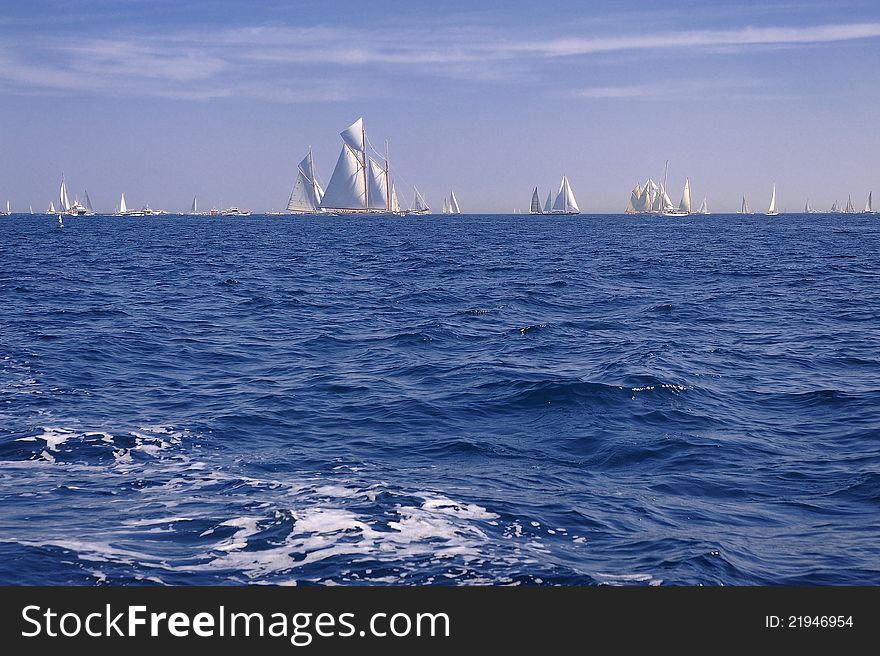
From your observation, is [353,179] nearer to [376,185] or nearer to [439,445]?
[376,185]

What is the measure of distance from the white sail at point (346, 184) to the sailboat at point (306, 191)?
8.60 meters

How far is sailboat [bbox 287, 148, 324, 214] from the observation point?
7581 inches

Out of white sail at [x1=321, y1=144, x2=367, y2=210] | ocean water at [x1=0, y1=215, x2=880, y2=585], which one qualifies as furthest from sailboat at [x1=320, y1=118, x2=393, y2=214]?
ocean water at [x1=0, y1=215, x2=880, y2=585]

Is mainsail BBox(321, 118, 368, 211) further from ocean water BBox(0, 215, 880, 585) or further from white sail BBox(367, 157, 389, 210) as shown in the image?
ocean water BBox(0, 215, 880, 585)

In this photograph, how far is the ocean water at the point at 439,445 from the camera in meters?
8.62

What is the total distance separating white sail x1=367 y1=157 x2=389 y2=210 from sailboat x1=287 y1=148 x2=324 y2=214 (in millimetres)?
12837

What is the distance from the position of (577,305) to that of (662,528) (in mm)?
22771

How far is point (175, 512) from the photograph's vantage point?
9953mm

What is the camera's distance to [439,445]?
42.7ft

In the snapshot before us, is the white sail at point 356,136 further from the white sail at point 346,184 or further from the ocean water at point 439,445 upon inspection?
the ocean water at point 439,445

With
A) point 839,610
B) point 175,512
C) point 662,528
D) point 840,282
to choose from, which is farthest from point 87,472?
point 840,282

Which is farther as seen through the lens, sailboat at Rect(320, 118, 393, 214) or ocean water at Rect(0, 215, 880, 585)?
sailboat at Rect(320, 118, 393, 214)

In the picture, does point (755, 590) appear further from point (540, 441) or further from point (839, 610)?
point (540, 441)

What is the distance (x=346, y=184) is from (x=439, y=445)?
179 m
